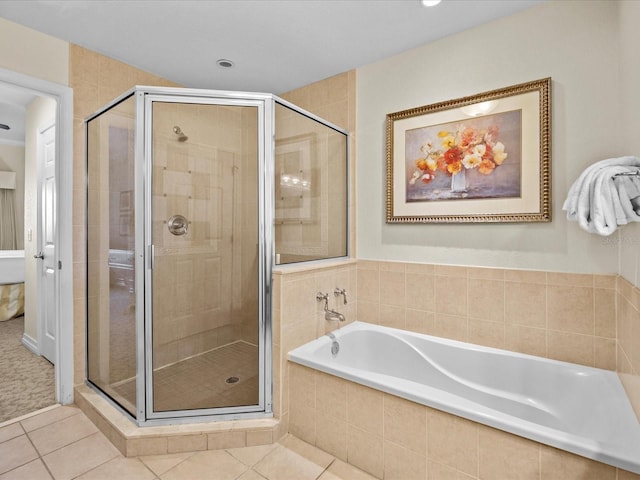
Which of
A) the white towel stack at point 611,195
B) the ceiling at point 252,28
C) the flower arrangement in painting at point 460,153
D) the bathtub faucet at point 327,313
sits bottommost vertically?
the bathtub faucet at point 327,313

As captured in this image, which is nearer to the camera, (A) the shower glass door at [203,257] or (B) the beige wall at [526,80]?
(B) the beige wall at [526,80]

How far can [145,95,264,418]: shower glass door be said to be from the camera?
1.89 m

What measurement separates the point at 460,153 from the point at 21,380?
3.70 metres

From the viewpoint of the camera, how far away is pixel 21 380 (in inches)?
103

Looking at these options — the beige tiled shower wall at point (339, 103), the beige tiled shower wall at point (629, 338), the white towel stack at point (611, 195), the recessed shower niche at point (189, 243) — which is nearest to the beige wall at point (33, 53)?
the recessed shower niche at point (189, 243)

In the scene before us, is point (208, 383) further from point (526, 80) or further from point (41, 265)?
point (526, 80)

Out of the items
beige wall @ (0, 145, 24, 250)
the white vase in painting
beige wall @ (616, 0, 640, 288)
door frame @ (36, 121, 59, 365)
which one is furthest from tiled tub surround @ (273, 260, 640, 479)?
beige wall @ (0, 145, 24, 250)

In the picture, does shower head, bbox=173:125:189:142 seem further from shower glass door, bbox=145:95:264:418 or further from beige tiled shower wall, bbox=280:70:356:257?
beige tiled shower wall, bbox=280:70:356:257

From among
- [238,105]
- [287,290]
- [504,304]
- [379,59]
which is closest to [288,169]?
[238,105]

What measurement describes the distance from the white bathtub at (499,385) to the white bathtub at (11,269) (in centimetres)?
433

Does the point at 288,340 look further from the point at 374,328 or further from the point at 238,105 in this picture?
the point at 238,105

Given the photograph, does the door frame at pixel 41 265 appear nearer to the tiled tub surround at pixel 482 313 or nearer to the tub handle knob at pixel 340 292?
the tiled tub surround at pixel 482 313

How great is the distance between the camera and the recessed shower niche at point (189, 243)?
1.87m

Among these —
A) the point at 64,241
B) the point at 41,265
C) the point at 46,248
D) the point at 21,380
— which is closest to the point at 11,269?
the point at 41,265
